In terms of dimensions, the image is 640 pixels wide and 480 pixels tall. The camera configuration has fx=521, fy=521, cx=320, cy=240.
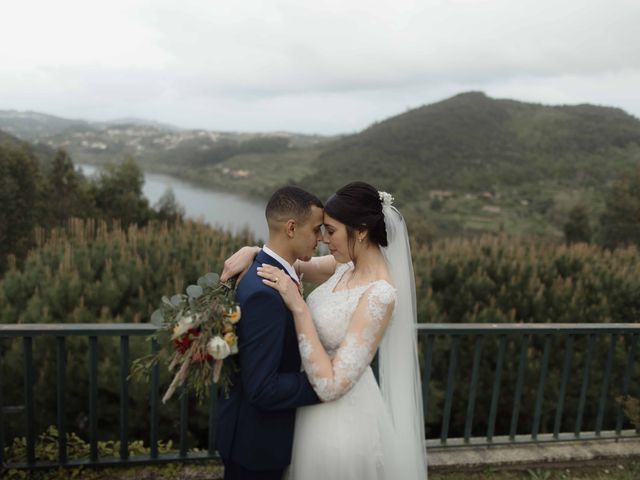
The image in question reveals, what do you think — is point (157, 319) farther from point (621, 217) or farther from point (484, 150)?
point (484, 150)

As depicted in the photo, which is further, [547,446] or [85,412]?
[85,412]

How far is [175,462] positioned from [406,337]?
6.79 feet

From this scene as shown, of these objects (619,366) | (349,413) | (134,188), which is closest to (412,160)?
(134,188)

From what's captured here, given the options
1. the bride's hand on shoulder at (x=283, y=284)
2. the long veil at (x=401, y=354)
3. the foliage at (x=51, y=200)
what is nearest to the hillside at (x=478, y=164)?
the foliage at (x=51, y=200)

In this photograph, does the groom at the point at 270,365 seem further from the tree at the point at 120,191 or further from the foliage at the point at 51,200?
the tree at the point at 120,191

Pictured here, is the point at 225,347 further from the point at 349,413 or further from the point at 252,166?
the point at 252,166

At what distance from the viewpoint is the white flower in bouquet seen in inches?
77.1

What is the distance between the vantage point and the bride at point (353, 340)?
2148mm

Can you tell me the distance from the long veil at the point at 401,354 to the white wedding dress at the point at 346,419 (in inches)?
11.6

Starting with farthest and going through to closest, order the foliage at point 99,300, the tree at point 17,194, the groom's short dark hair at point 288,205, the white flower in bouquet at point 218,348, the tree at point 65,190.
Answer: the tree at point 65,190 → the tree at point 17,194 → the foliage at point 99,300 → the groom's short dark hair at point 288,205 → the white flower in bouquet at point 218,348

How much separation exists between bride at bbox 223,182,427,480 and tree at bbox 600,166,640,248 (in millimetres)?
52660

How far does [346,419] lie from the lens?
2.38 metres

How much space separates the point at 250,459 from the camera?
Answer: 2.28 metres

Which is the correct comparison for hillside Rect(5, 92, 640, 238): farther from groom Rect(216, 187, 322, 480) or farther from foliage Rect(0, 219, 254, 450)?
groom Rect(216, 187, 322, 480)
